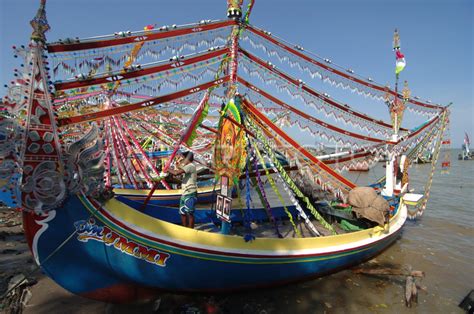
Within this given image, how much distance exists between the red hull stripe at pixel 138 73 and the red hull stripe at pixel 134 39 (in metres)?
0.48

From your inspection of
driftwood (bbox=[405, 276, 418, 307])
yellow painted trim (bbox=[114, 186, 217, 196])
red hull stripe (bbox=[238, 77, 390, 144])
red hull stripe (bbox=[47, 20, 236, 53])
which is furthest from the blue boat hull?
yellow painted trim (bbox=[114, 186, 217, 196])

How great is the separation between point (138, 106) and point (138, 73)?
57 centimetres

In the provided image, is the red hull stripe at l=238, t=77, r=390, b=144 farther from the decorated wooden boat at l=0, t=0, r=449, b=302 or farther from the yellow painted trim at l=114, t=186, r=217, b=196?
the yellow painted trim at l=114, t=186, r=217, b=196

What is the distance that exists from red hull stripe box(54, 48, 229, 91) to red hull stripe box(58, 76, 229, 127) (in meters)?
0.46

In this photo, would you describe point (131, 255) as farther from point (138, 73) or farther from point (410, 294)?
point (410, 294)

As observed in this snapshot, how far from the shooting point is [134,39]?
4.68 m

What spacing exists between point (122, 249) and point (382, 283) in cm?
598

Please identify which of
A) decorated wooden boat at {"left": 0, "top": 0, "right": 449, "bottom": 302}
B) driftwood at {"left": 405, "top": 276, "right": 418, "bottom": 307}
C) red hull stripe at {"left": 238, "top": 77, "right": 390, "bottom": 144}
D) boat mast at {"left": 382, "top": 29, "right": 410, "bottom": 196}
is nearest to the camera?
decorated wooden boat at {"left": 0, "top": 0, "right": 449, "bottom": 302}

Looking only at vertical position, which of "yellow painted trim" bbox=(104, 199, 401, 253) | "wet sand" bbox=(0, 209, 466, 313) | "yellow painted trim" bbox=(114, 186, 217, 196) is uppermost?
"yellow painted trim" bbox=(104, 199, 401, 253)

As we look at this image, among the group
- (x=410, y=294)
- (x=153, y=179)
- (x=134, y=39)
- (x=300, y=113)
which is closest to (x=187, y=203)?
(x=153, y=179)

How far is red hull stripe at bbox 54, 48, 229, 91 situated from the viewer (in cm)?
419

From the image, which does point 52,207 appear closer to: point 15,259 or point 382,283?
point 15,259

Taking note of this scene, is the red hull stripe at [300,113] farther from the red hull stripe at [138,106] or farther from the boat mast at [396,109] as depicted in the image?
the boat mast at [396,109]

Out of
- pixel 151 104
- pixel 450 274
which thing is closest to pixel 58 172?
pixel 151 104
